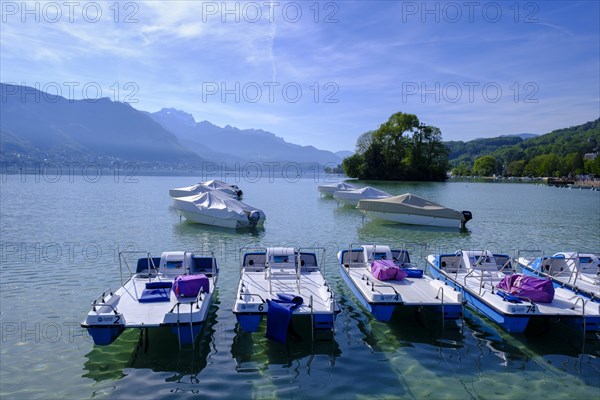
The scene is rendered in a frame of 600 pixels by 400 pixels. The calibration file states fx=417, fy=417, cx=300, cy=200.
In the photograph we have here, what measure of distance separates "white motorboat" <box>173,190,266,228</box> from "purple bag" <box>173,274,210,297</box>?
20180mm

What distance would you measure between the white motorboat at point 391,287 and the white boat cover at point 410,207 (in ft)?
65.9

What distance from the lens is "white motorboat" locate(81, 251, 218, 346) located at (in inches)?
457

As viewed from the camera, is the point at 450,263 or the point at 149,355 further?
the point at 450,263

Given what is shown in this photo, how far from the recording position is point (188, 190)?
57156 millimetres

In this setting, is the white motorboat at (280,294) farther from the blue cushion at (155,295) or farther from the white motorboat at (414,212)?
the white motorboat at (414,212)

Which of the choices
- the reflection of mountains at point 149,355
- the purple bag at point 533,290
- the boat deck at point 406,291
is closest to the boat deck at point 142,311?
the reflection of mountains at point 149,355

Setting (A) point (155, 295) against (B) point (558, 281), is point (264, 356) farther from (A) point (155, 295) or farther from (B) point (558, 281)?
(B) point (558, 281)

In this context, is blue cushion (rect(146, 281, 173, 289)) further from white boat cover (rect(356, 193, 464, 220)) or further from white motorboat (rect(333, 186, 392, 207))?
white motorboat (rect(333, 186, 392, 207))

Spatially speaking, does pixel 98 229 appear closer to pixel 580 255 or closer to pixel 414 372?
pixel 414 372

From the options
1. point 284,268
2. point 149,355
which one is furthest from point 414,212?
point 149,355

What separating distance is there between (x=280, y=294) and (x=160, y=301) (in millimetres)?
3919

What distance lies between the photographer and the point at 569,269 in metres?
18.4

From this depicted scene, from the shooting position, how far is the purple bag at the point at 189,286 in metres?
14.0

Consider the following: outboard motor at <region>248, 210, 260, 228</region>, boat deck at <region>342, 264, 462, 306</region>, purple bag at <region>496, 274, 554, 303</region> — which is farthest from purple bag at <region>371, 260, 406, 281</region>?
outboard motor at <region>248, 210, 260, 228</region>
